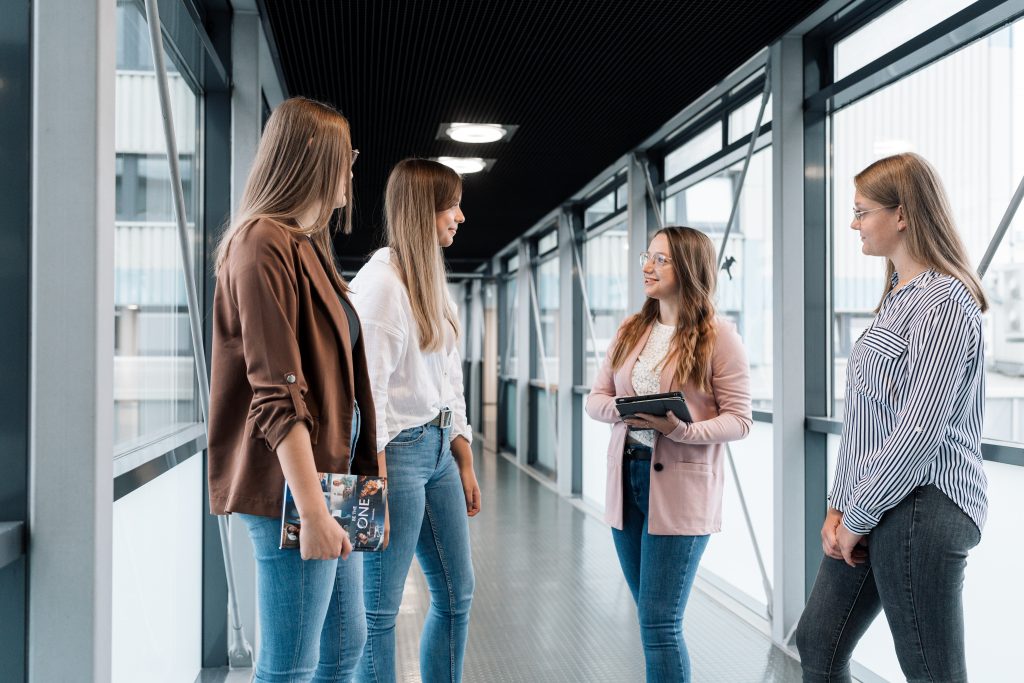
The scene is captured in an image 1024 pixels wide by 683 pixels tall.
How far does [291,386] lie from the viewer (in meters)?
1.23

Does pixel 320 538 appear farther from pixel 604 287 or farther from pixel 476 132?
pixel 604 287

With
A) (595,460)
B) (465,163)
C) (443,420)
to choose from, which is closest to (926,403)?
(443,420)

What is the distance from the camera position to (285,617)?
1300 millimetres


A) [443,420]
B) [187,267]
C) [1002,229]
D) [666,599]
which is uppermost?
[1002,229]

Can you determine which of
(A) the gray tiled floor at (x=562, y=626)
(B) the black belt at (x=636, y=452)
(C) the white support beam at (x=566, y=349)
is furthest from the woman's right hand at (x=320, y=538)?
(C) the white support beam at (x=566, y=349)

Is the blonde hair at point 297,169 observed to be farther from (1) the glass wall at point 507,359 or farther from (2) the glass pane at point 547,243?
(1) the glass wall at point 507,359

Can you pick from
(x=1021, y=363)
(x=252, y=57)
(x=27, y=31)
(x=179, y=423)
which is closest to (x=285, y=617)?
(x=27, y=31)

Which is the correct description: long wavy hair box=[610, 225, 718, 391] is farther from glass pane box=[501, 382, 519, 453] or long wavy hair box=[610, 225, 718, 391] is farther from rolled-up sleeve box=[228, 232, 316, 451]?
glass pane box=[501, 382, 519, 453]

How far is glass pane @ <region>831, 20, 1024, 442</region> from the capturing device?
227cm

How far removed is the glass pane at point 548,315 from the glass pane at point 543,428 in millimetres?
209

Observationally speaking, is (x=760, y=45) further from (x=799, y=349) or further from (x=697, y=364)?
(x=697, y=364)

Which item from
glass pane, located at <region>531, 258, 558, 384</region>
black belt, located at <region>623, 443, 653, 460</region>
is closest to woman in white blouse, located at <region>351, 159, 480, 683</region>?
black belt, located at <region>623, 443, 653, 460</region>

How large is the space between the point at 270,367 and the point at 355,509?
277 mm

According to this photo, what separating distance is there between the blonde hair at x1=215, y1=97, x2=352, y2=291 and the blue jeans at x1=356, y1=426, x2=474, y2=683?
0.52 meters
